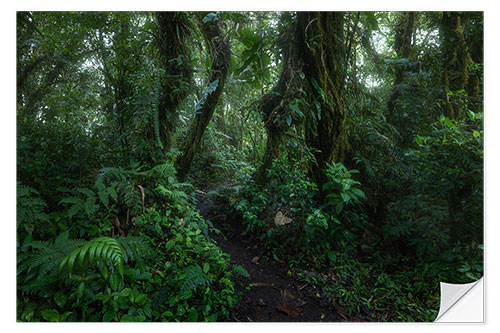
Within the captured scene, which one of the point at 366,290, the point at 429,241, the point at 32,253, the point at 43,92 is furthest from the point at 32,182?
the point at 429,241

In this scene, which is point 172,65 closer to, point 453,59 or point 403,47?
point 403,47

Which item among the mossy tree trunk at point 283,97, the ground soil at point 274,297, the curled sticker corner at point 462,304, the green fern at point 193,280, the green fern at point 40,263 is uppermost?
the mossy tree trunk at point 283,97

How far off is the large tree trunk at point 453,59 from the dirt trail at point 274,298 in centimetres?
280

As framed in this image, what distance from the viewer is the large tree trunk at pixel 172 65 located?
3068mm

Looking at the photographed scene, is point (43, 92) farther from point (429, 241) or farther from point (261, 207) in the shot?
point (429, 241)

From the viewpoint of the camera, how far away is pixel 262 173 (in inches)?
137

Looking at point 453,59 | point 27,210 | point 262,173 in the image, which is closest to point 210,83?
point 262,173

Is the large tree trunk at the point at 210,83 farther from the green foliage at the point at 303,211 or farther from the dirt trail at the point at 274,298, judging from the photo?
the dirt trail at the point at 274,298

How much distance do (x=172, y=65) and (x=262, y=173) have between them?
187 cm

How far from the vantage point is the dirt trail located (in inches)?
81.0

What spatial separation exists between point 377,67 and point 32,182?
4559mm

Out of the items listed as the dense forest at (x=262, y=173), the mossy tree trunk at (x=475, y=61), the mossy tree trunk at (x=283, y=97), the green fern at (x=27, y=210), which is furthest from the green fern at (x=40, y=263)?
the mossy tree trunk at (x=475, y=61)

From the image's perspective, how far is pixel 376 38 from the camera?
141 inches

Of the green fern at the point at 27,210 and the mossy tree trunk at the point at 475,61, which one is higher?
the mossy tree trunk at the point at 475,61
